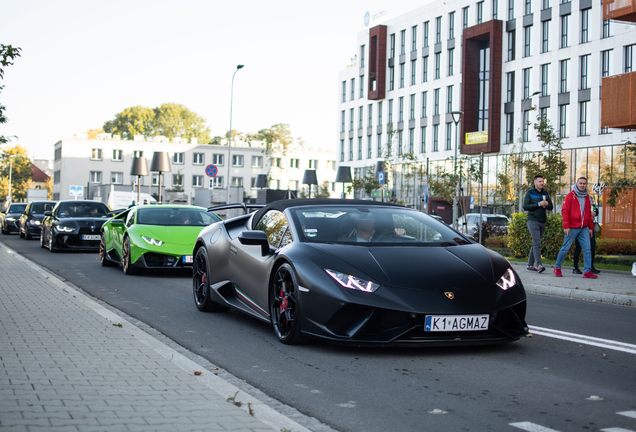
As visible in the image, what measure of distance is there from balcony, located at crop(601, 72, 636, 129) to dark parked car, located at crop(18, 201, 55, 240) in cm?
2142

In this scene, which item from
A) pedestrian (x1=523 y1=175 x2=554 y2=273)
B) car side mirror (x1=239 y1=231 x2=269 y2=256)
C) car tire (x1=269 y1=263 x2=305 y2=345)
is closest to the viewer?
car tire (x1=269 y1=263 x2=305 y2=345)

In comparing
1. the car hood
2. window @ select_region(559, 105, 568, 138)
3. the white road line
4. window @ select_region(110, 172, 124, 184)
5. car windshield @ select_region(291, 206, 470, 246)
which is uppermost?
window @ select_region(559, 105, 568, 138)

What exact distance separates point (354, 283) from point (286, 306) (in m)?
0.94

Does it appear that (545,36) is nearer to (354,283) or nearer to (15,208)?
(15,208)

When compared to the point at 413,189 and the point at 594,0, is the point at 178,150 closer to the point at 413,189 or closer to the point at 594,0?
the point at 413,189

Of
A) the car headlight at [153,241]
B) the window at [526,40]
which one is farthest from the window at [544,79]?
the car headlight at [153,241]

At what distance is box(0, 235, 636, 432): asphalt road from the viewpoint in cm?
423

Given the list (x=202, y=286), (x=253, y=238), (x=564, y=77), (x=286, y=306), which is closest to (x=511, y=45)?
(x=564, y=77)

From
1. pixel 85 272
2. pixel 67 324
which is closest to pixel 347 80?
pixel 85 272

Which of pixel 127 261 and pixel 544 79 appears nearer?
pixel 127 261

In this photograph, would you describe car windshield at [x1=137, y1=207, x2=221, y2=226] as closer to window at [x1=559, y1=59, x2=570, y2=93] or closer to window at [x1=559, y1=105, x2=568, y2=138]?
window at [x1=559, y1=105, x2=568, y2=138]

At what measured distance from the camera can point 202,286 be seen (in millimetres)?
8836

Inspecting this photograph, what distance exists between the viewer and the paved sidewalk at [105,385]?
383cm

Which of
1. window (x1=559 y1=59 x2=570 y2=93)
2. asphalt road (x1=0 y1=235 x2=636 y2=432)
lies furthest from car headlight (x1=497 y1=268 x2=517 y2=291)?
window (x1=559 y1=59 x2=570 y2=93)
